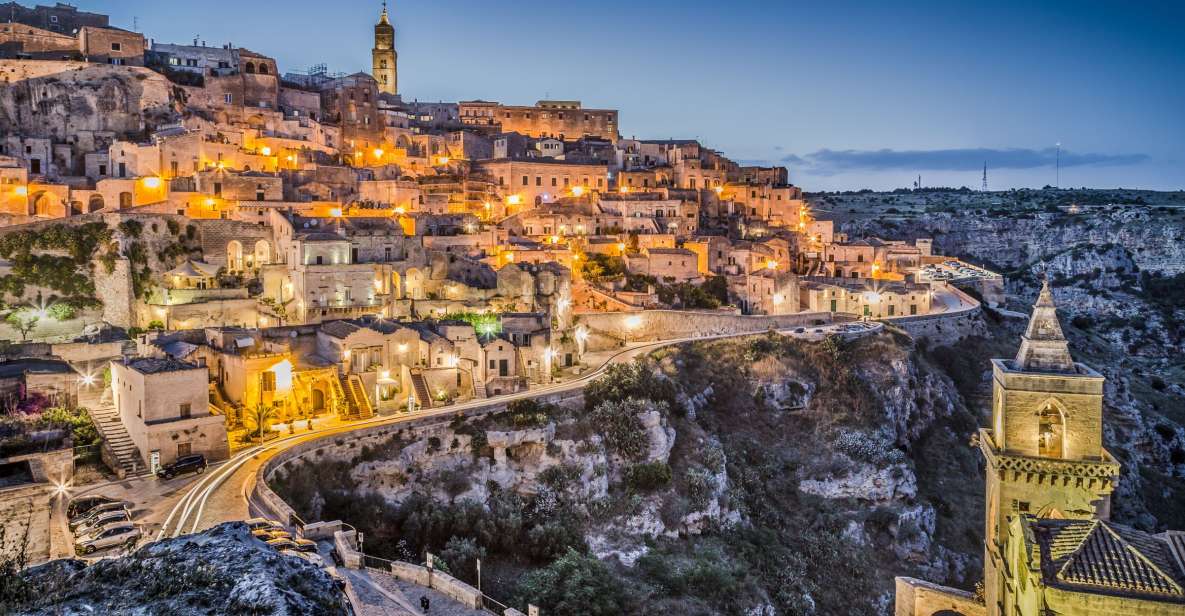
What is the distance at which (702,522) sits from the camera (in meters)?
30.8

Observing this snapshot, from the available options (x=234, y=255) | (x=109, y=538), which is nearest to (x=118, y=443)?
Answer: (x=109, y=538)

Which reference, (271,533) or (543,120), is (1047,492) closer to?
(271,533)

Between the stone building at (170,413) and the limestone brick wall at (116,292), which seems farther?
the limestone brick wall at (116,292)

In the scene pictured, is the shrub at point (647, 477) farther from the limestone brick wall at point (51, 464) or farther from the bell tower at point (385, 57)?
the bell tower at point (385, 57)

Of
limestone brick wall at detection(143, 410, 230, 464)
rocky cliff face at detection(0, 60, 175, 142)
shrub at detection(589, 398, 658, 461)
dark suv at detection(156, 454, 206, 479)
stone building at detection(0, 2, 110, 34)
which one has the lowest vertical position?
shrub at detection(589, 398, 658, 461)

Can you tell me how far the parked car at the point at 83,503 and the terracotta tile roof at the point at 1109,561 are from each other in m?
22.3

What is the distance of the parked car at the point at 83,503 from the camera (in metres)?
19.9

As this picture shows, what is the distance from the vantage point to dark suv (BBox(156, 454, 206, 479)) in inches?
908

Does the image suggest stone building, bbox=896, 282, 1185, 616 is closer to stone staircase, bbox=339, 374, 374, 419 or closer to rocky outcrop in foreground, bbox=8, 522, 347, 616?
rocky outcrop in foreground, bbox=8, 522, 347, 616

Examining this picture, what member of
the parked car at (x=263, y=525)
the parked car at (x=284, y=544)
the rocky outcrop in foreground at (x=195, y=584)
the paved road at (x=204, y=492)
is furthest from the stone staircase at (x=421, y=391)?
the rocky outcrop in foreground at (x=195, y=584)

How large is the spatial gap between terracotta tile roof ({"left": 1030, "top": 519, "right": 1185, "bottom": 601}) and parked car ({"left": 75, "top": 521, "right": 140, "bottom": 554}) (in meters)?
19.1

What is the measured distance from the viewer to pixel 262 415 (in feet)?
90.0

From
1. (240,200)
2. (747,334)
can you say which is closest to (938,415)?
(747,334)

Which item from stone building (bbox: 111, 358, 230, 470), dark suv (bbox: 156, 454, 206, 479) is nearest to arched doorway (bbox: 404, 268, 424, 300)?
stone building (bbox: 111, 358, 230, 470)
